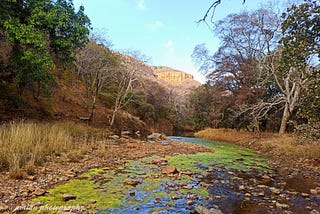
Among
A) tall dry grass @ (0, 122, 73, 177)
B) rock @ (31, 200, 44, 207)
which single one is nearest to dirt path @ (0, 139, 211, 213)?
rock @ (31, 200, 44, 207)

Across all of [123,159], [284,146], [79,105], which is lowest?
[123,159]

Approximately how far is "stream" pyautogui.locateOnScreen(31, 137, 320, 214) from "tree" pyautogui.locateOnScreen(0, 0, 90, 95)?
5792 mm

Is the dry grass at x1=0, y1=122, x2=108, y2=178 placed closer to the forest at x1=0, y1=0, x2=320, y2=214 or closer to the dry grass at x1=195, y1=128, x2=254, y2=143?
the forest at x1=0, y1=0, x2=320, y2=214

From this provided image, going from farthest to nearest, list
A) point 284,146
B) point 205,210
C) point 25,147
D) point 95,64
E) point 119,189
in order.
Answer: point 95,64, point 284,146, point 25,147, point 119,189, point 205,210

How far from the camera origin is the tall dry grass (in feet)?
17.6

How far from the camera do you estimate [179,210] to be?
405cm

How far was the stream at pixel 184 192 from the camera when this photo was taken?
4.13 m

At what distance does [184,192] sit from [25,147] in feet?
14.3

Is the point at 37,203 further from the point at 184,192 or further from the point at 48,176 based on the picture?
the point at 184,192

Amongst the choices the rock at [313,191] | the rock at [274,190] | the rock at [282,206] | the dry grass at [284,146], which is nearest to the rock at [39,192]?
the rock at [282,206]

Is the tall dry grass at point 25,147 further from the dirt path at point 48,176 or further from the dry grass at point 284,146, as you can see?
the dry grass at point 284,146

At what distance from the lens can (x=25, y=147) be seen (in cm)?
625

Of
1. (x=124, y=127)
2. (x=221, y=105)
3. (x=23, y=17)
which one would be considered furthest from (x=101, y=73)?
(x=221, y=105)

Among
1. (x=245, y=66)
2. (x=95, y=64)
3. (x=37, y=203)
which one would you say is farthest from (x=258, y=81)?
(x=37, y=203)
